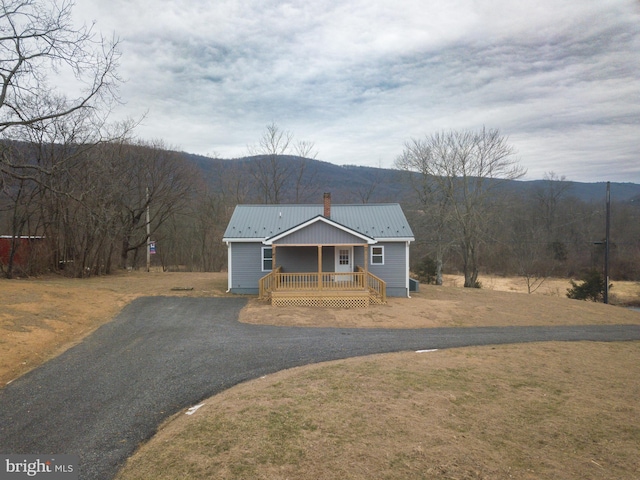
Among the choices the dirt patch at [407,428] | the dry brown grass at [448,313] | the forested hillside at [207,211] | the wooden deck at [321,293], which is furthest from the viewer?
the forested hillside at [207,211]

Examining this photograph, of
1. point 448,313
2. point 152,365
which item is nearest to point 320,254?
point 448,313

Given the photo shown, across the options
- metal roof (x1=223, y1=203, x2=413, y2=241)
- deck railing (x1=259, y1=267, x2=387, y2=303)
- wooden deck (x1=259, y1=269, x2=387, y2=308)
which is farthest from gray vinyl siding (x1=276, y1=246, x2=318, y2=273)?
wooden deck (x1=259, y1=269, x2=387, y2=308)

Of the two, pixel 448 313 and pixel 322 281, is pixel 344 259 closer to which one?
pixel 322 281

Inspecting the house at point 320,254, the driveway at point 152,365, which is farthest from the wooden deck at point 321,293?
the driveway at point 152,365

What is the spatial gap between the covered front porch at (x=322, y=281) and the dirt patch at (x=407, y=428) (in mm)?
8726

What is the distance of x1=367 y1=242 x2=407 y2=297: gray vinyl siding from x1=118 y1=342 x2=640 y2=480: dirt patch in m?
→ 11.9

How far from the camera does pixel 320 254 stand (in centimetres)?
1728

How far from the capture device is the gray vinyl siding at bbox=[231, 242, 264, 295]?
20219 millimetres

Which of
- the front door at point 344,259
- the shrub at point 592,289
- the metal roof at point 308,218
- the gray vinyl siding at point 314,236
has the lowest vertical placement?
the shrub at point 592,289

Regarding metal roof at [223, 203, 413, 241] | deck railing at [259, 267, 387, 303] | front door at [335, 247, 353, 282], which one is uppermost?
metal roof at [223, 203, 413, 241]

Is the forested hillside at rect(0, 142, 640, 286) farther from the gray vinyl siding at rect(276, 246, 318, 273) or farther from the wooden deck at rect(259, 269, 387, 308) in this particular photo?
the wooden deck at rect(259, 269, 387, 308)

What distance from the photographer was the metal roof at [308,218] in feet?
67.0

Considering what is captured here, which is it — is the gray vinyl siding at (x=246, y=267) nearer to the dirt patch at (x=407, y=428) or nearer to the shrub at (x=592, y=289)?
the dirt patch at (x=407, y=428)

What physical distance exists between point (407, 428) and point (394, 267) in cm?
1533
